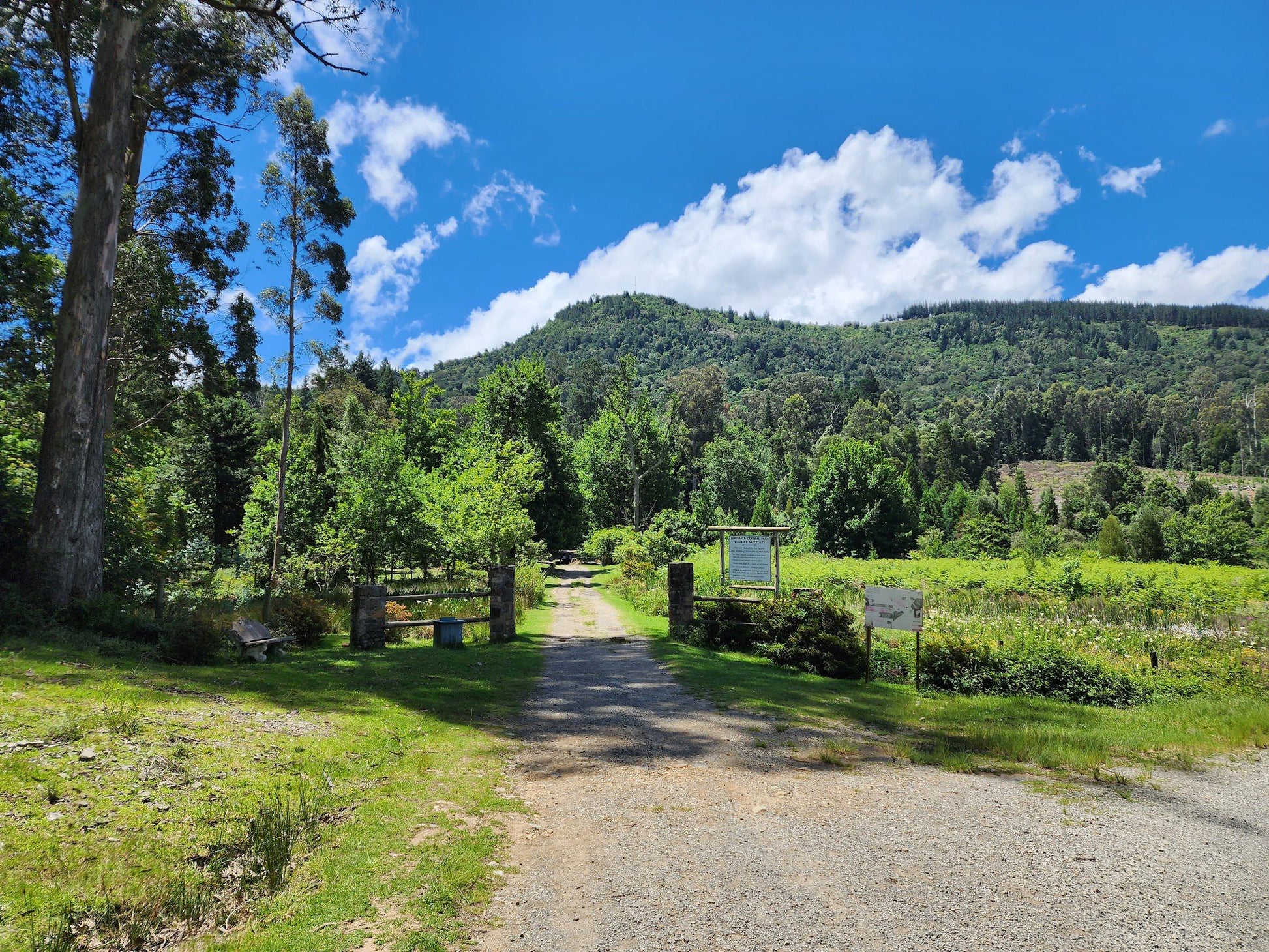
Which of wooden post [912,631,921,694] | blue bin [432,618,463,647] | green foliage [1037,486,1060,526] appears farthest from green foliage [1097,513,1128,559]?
Answer: blue bin [432,618,463,647]

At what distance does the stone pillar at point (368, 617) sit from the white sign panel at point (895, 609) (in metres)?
8.87

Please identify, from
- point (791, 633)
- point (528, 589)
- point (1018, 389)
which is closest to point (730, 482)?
point (528, 589)

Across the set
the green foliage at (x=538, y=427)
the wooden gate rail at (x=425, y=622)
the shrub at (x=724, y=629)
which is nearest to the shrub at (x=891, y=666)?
the shrub at (x=724, y=629)

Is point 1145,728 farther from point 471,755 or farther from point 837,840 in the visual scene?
point 471,755

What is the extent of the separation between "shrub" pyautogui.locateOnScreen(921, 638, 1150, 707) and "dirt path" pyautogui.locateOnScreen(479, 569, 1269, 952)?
159 inches

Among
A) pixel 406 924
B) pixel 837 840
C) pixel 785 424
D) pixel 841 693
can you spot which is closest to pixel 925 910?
pixel 837 840

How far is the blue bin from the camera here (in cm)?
1327

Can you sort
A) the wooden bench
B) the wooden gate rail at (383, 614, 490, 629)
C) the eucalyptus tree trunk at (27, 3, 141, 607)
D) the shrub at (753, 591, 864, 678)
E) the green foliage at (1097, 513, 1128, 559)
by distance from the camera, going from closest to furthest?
the eucalyptus tree trunk at (27, 3, 141, 607) → the wooden bench → the shrub at (753, 591, 864, 678) → the wooden gate rail at (383, 614, 490, 629) → the green foliage at (1097, 513, 1128, 559)

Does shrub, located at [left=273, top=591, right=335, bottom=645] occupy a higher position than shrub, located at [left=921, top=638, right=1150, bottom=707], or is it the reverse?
Answer: shrub, located at [left=273, top=591, right=335, bottom=645]

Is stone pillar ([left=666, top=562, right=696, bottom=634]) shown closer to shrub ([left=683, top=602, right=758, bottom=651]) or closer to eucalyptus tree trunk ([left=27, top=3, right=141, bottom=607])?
shrub ([left=683, top=602, right=758, bottom=651])

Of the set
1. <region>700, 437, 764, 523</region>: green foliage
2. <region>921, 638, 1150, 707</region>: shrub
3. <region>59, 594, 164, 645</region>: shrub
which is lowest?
<region>921, 638, 1150, 707</region>: shrub

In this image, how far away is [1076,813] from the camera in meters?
5.34

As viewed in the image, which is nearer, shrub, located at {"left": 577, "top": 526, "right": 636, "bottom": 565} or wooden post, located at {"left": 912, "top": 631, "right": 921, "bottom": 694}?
wooden post, located at {"left": 912, "top": 631, "right": 921, "bottom": 694}

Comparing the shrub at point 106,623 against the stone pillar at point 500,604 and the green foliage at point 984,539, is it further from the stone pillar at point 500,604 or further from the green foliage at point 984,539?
the green foliage at point 984,539
